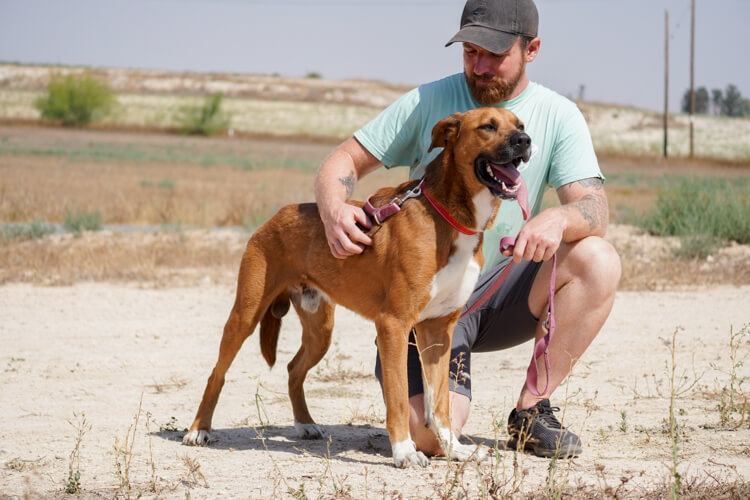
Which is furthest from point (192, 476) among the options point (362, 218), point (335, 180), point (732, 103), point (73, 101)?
point (732, 103)

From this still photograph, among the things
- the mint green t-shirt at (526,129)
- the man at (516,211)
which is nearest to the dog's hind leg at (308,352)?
the man at (516,211)

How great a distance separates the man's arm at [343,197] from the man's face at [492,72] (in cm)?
77

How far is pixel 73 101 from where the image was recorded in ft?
229

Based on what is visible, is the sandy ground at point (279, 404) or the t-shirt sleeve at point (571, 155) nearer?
the sandy ground at point (279, 404)

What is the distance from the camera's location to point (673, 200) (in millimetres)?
13820

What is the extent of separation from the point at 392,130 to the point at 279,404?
2335mm

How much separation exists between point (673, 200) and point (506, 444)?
10.1 meters

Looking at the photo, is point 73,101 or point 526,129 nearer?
point 526,129

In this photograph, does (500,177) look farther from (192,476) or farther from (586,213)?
(192,476)

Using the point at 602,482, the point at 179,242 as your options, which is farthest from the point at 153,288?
the point at 602,482

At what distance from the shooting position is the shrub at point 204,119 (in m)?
68.1

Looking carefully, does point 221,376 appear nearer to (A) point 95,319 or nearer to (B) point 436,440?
(B) point 436,440

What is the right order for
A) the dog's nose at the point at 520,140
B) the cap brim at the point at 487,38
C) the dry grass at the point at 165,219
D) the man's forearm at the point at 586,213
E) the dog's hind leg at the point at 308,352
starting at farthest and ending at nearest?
the dry grass at the point at 165,219, the dog's hind leg at the point at 308,352, the cap brim at the point at 487,38, the man's forearm at the point at 586,213, the dog's nose at the point at 520,140

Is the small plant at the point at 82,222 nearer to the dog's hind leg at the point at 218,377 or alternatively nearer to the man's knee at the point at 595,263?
the dog's hind leg at the point at 218,377
